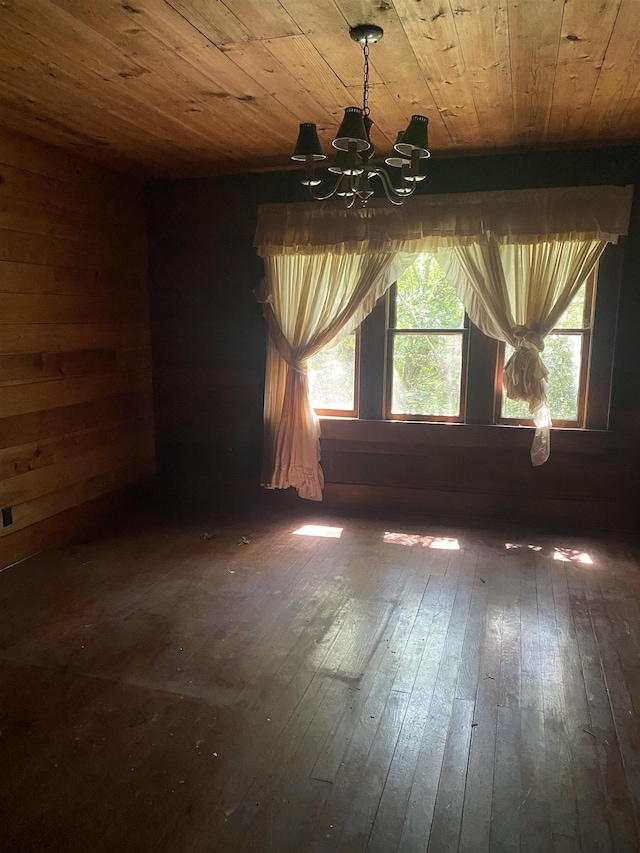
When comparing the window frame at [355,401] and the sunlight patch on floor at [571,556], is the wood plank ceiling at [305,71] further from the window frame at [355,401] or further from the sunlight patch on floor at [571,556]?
the sunlight patch on floor at [571,556]

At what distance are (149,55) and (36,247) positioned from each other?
1.54 meters

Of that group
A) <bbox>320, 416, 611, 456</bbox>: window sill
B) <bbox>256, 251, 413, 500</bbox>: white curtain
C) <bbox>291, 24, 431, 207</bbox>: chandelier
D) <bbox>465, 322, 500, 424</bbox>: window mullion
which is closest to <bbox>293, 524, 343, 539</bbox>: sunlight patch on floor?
<bbox>256, 251, 413, 500</bbox>: white curtain

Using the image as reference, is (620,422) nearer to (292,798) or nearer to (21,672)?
(292,798)

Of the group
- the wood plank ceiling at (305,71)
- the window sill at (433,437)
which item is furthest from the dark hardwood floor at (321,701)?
the wood plank ceiling at (305,71)

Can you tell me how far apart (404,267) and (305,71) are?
166cm

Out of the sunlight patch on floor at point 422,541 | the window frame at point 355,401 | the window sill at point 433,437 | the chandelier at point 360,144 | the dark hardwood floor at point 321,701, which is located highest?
the chandelier at point 360,144

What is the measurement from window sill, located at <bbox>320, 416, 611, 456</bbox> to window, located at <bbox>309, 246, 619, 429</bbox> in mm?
69

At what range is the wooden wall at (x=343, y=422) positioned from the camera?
378cm

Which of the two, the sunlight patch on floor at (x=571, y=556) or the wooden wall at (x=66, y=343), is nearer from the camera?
the wooden wall at (x=66, y=343)

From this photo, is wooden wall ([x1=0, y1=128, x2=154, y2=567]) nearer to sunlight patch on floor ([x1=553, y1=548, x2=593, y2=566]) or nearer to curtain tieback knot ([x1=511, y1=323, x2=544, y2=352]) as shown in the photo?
curtain tieback knot ([x1=511, y1=323, x2=544, y2=352])

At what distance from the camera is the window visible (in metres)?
3.85

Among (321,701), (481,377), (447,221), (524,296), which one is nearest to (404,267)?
(447,221)

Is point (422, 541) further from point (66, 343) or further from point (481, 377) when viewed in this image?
point (66, 343)

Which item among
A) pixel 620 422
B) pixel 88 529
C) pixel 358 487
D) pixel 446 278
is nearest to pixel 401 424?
pixel 358 487
